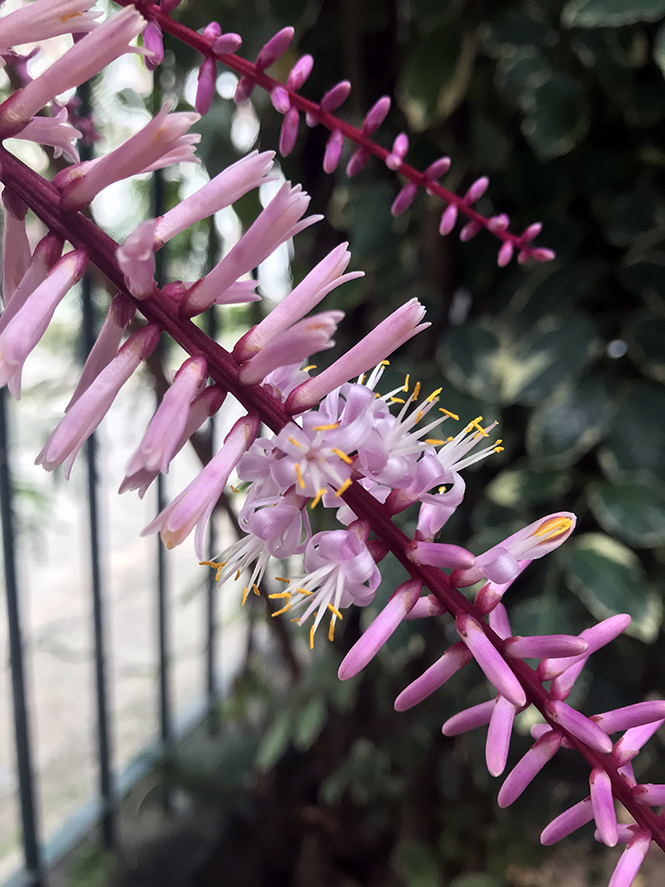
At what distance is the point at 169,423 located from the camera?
0.13 meters

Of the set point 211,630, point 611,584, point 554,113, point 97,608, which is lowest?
point 211,630

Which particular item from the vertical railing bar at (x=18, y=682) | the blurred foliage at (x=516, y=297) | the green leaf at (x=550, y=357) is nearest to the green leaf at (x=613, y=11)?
the blurred foliage at (x=516, y=297)

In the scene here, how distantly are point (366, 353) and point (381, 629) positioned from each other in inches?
2.5

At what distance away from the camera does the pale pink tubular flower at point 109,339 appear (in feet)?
0.48

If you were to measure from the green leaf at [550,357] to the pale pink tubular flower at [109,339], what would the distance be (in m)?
0.43

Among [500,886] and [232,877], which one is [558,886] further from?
[232,877]

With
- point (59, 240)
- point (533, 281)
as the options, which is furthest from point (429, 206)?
point (59, 240)

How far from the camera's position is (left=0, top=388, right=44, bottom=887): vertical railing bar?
0.59 m

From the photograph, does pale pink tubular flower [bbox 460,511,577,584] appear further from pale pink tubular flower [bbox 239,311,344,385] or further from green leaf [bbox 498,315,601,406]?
green leaf [bbox 498,315,601,406]

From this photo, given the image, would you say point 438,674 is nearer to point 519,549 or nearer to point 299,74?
point 519,549

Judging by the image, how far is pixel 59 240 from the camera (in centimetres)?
14

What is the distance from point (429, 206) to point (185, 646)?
0.94 meters

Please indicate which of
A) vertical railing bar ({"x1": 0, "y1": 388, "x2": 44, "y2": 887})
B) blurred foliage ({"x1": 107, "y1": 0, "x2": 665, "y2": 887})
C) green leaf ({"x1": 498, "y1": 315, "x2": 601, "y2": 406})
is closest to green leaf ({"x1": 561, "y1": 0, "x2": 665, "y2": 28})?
blurred foliage ({"x1": 107, "y1": 0, "x2": 665, "y2": 887})

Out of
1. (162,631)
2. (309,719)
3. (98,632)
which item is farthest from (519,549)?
(162,631)
